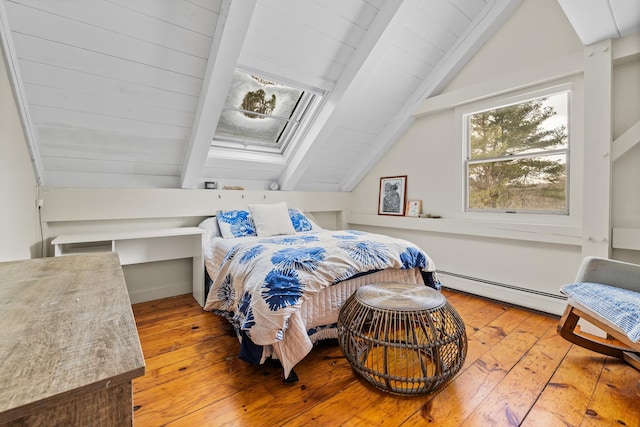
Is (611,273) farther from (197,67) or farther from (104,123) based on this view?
(104,123)

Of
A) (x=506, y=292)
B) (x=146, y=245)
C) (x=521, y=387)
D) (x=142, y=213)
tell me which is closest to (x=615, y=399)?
(x=521, y=387)

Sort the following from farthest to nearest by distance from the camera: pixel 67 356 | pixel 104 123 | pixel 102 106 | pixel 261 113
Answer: pixel 261 113 < pixel 104 123 < pixel 102 106 < pixel 67 356

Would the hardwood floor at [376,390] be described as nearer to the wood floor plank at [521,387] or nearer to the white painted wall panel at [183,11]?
the wood floor plank at [521,387]

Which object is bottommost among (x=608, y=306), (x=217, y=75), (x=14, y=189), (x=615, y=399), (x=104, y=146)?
(x=615, y=399)

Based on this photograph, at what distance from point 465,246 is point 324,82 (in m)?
2.07

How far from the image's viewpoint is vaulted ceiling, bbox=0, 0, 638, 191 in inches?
68.8

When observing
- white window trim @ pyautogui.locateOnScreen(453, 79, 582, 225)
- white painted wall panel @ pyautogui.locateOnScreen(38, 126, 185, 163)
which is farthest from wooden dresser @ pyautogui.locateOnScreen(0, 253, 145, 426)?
white window trim @ pyautogui.locateOnScreen(453, 79, 582, 225)

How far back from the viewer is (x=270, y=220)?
9.33 feet

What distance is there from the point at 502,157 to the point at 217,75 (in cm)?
250

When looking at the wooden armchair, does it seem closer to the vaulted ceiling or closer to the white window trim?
the white window trim

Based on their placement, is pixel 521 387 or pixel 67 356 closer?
pixel 67 356

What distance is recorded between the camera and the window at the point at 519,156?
242cm

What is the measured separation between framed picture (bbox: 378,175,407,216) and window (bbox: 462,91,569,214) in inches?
28.4

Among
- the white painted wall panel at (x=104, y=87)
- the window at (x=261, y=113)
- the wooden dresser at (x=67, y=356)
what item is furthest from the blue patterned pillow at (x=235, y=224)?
the wooden dresser at (x=67, y=356)
